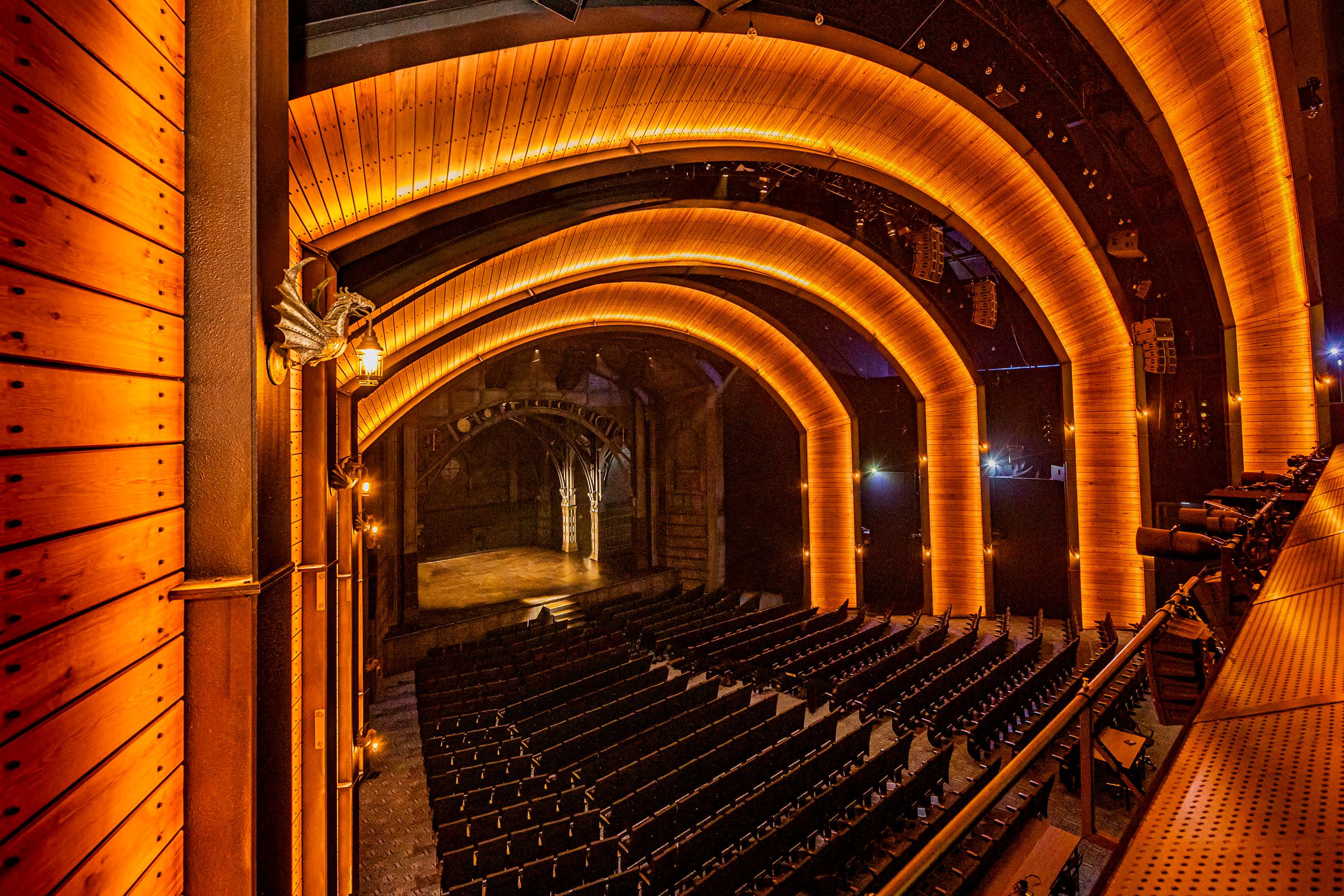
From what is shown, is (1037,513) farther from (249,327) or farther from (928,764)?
(249,327)

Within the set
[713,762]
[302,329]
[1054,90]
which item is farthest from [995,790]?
A: [1054,90]

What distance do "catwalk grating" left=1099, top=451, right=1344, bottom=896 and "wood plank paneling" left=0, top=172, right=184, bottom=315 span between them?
133 inches

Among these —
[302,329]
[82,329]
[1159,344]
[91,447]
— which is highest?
[1159,344]

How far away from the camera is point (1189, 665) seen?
328 centimetres

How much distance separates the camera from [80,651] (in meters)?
1.70

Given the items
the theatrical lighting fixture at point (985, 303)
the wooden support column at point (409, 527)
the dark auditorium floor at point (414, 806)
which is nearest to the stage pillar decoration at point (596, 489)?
the wooden support column at point (409, 527)

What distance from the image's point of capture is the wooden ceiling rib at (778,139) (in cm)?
419

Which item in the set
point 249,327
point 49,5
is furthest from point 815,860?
point 49,5

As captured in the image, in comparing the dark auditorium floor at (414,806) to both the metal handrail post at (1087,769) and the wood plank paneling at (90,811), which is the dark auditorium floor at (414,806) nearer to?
the metal handrail post at (1087,769)

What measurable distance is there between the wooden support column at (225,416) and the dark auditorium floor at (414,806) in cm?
510

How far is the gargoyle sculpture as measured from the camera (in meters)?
2.60

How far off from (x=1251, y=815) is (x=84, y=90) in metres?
4.12

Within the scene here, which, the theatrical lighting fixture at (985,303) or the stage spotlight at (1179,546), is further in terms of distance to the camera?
the theatrical lighting fixture at (985,303)

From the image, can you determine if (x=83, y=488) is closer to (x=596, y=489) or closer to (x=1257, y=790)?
(x=1257, y=790)
